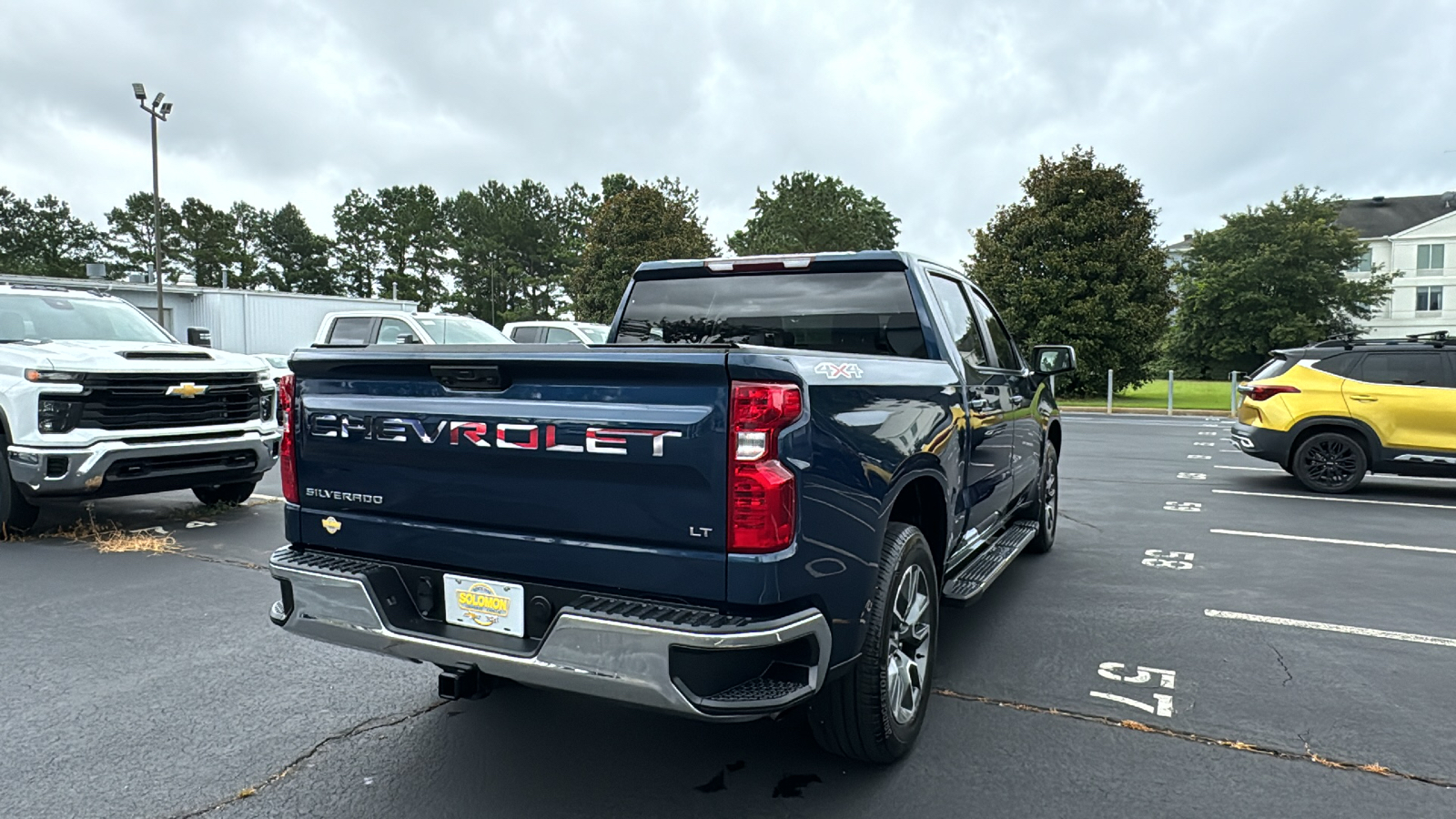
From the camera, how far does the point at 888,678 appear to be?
300 centimetres

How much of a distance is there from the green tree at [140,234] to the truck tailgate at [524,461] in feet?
266

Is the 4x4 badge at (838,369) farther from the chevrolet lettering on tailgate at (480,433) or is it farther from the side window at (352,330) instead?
the side window at (352,330)

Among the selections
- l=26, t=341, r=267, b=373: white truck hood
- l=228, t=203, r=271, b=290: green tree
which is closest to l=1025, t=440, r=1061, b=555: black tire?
l=26, t=341, r=267, b=373: white truck hood

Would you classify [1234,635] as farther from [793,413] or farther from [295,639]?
[295,639]

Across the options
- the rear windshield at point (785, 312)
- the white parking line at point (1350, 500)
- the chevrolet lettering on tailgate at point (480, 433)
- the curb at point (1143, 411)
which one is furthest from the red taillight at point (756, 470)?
the curb at point (1143, 411)

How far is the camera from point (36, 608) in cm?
493

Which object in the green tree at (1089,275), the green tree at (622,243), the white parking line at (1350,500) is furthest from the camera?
the green tree at (622,243)

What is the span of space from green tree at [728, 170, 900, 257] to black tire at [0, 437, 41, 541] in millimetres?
47864

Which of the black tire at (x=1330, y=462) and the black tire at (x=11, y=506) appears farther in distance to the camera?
the black tire at (x=1330, y=462)

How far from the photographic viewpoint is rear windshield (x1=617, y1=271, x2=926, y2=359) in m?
4.17

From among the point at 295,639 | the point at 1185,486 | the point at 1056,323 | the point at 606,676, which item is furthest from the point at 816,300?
the point at 1056,323

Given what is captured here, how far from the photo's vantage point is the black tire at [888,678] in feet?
Answer: 9.56

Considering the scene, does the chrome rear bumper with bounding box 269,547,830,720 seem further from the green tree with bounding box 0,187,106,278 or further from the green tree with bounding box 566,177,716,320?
the green tree with bounding box 0,187,106,278

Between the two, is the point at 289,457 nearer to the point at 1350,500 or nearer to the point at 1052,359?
the point at 1052,359
